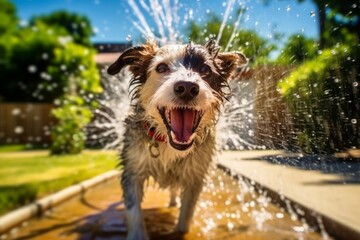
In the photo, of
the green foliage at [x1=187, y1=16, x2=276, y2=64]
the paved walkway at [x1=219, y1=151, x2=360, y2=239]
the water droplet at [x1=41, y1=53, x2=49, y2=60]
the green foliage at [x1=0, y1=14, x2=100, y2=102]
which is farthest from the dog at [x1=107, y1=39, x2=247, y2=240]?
the water droplet at [x1=41, y1=53, x2=49, y2=60]

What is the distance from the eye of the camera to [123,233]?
452cm

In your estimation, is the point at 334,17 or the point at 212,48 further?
the point at 334,17

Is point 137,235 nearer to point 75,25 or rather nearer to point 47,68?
point 47,68

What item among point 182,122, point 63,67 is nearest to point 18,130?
point 63,67

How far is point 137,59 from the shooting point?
166 inches

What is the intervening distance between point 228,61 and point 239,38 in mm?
2309

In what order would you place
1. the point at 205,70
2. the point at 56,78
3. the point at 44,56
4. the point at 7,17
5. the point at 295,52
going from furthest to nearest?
the point at 56,78
the point at 44,56
the point at 7,17
the point at 295,52
the point at 205,70

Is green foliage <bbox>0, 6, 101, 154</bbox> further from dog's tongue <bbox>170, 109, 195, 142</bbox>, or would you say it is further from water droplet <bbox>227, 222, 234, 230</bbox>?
→ dog's tongue <bbox>170, 109, 195, 142</bbox>

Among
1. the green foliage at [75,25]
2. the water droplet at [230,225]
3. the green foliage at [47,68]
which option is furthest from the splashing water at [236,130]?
the green foliage at [75,25]

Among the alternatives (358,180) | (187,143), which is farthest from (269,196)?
(187,143)

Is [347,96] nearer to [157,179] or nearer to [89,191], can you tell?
[157,179]

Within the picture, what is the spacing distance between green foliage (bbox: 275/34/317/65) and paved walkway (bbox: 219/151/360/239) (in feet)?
3.19

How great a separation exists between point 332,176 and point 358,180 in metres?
0.58

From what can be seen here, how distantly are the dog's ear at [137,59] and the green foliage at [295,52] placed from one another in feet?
4.47
